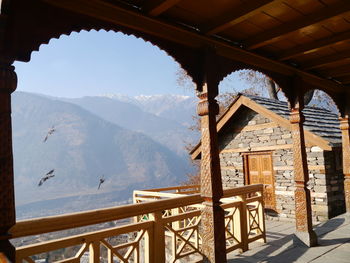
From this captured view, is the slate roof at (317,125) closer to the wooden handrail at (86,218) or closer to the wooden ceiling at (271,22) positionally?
the wooden ceiling at (271,22)

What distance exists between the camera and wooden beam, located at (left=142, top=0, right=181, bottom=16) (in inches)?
112

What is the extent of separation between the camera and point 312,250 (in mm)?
4801

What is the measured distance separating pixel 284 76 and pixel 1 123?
4.44 metres

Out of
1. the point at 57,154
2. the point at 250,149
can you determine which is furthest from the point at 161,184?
the point at 250,149

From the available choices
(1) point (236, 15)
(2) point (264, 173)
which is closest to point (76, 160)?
(2) point (264, 173)

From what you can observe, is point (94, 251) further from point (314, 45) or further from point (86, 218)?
point (314, 45)

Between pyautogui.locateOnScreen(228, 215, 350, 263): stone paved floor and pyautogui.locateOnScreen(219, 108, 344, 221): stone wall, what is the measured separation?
6.22 ft

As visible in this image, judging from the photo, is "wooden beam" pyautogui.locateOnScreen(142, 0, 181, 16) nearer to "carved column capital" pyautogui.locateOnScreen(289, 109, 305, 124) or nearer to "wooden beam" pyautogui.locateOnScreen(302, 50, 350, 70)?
"wooden beam" pyautogui.locateOnScreen(302, 50, 350, 70)

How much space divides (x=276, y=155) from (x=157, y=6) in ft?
24.9

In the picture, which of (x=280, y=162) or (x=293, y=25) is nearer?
(x=293, y=25)

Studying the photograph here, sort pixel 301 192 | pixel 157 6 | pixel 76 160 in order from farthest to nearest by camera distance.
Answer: pixel 76 160 → pixel 301 192 → pixel 157 6

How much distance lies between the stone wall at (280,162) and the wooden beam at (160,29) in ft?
15.2

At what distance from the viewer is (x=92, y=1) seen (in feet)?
9.00

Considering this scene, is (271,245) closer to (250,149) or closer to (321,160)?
(321,160)
